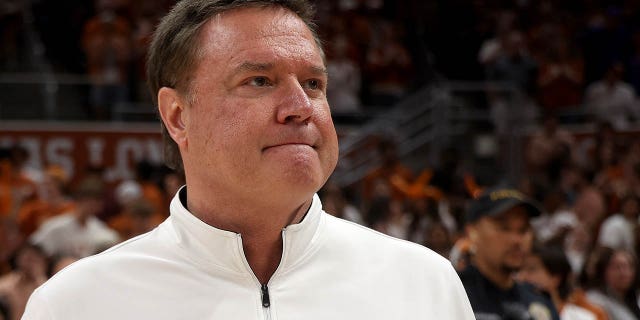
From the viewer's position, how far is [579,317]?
583 centimetres

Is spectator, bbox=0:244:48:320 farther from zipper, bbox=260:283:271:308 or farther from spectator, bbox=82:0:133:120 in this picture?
spectator, bbox=82:0:133:120

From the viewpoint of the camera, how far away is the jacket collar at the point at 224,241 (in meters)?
2.01

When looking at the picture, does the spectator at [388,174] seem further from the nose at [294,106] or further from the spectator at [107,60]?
the nose at [294,106]

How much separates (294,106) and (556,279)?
428cm

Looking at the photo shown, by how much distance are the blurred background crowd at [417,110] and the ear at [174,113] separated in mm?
5258

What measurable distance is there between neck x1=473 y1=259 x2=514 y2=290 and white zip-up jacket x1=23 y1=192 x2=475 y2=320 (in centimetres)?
261

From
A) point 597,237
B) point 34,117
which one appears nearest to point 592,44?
point 597,237

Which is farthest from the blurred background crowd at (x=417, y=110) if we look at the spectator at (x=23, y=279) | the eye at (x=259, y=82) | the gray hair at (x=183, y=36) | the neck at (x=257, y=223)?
the eye at (x=259, y=82)

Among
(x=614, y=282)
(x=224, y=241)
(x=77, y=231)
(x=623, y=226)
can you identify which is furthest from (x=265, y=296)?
(x=623, y=226)

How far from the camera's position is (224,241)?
6.60 ft

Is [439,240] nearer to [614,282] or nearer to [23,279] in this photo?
[614,282]

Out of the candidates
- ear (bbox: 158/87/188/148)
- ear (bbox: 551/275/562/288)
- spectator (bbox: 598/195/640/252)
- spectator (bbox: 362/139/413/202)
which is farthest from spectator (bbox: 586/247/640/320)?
ear (bbox: 158/87/188/148)

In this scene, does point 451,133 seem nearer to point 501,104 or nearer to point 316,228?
point 501,104

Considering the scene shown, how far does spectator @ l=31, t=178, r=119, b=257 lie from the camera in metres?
7.74
